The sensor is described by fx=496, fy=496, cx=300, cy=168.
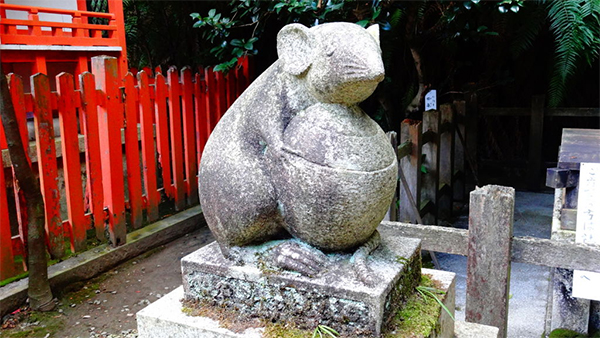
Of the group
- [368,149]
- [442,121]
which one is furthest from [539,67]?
[368,149]

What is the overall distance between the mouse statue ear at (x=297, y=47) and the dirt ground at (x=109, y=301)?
2.16 metres

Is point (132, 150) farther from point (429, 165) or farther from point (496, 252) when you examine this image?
point (496, 252)

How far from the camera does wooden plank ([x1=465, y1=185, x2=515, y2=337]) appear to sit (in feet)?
7.86

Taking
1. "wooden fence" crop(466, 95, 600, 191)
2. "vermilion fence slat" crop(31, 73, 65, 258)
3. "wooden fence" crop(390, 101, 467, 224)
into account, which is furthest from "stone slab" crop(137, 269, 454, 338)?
"wooden fence" crop(466, 95, 600, 191)

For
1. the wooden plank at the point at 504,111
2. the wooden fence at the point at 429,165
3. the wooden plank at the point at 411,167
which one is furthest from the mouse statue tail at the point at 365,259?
the wooden plank at the point at 504,111

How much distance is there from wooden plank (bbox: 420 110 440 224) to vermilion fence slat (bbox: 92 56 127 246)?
2854mm

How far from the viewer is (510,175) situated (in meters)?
7.21

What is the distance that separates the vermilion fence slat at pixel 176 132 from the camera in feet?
16.3

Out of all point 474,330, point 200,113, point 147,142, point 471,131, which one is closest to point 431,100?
point 471,131

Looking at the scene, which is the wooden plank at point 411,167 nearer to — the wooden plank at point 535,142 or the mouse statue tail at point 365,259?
the mouse statue tail at point 365,259

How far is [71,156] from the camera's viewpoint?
12.9 feet

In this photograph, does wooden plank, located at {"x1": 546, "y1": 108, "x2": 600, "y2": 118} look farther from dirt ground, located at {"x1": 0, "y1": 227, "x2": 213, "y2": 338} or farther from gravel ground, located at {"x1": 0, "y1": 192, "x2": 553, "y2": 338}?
dirt ground, located at {"x1": 0, "y1": 227, "x2": 213, "y2": 338}

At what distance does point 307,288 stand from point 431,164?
11.3ft

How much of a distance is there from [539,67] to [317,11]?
4457 mm
